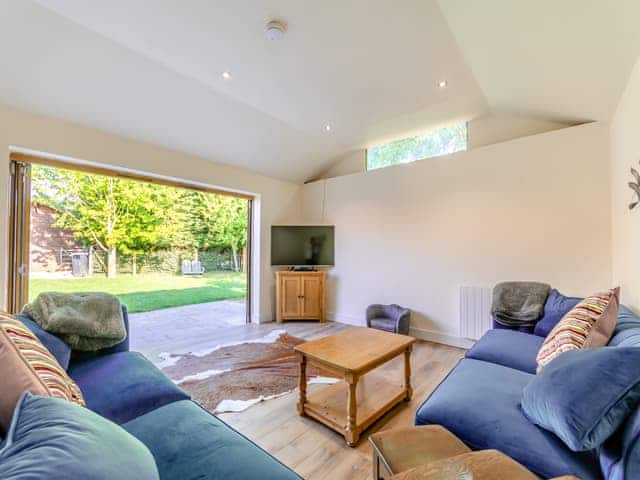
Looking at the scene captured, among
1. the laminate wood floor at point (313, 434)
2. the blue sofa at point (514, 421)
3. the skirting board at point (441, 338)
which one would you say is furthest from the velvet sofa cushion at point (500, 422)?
the skirting board at point (441, 338)

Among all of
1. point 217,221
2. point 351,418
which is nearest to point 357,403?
point 351,418

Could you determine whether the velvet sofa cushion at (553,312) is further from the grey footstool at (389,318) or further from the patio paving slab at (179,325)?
the patio paving slab at (179,325)

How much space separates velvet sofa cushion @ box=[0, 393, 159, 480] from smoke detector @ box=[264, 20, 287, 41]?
2440 millimetres

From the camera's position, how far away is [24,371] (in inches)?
37.3

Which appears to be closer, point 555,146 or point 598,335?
point 598,335

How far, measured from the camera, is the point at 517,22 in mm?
1827

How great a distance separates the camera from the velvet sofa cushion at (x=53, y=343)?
157cm

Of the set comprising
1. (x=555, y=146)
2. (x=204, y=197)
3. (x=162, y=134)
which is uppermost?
(x=162, y=134)

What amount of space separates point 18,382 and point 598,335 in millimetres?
2476

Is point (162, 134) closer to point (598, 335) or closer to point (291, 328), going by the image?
point (291, 328)

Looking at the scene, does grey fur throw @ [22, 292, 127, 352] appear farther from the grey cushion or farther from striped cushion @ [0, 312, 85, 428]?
the grey cushion

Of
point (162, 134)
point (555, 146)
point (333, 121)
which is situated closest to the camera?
point (555, 146)

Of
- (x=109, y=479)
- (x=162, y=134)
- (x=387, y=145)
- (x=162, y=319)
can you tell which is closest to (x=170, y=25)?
(x=162, y=134)

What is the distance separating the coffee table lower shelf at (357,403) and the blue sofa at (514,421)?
597mm
